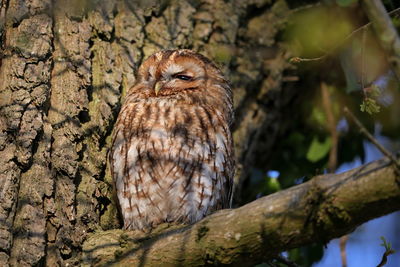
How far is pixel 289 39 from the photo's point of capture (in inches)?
164

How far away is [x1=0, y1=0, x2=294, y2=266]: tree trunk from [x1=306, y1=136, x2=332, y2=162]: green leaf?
284mm

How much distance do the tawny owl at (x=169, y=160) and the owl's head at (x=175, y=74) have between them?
0.31ft

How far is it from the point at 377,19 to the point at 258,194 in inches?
88.4

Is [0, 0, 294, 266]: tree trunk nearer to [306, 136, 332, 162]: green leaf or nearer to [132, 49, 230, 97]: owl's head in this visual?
[132, 49, 230, 97]: owl's head

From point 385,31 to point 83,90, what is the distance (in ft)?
5.89

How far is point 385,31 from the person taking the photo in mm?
2018

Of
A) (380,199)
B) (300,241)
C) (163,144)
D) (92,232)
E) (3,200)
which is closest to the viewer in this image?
(380,199)

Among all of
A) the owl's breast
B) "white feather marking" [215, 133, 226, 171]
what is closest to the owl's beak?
the owl's breast

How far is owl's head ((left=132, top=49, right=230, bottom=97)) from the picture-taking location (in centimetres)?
360

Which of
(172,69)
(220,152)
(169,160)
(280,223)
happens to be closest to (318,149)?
(220,152)

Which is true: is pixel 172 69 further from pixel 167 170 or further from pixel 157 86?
pixel 167 170

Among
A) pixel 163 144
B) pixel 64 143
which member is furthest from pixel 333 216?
pixel 64 143

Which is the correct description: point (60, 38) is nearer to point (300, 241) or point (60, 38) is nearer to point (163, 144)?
point (163, 144)

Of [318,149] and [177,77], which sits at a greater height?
[177,77]
